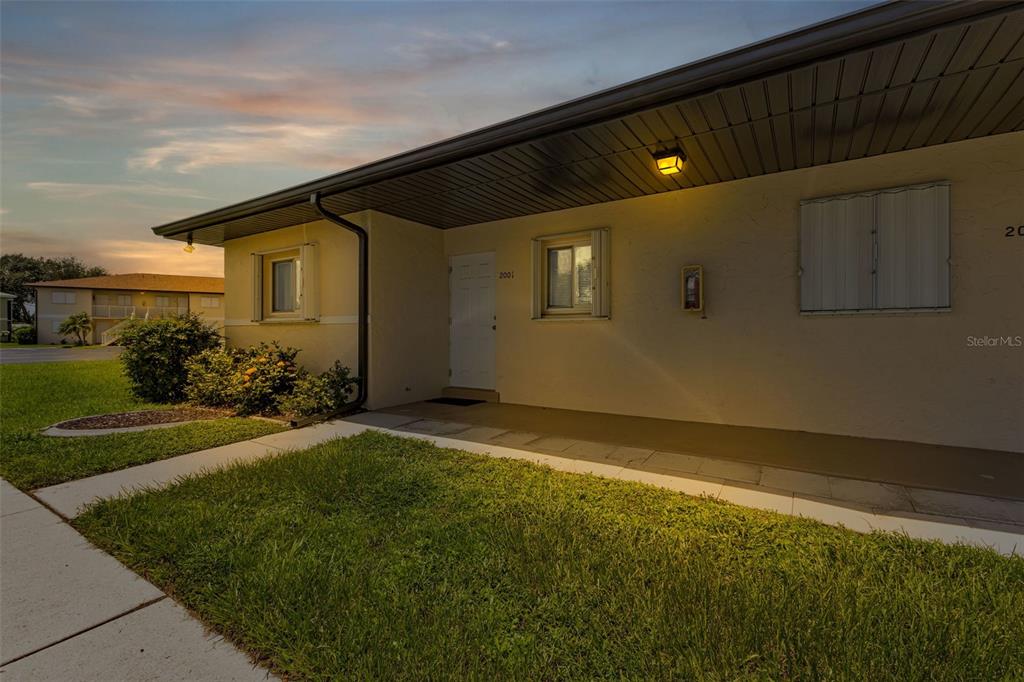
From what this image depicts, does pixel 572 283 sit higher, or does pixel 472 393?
pixel 572 283

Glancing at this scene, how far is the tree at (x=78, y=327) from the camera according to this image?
25.7 meters

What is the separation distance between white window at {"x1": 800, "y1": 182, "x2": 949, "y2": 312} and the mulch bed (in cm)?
742

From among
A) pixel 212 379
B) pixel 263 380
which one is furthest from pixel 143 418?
pixel 263 380

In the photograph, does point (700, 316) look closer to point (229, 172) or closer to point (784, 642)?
point (784, 642)

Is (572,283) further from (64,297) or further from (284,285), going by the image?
(64,297)

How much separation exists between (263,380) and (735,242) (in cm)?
636

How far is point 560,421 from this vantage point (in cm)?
544

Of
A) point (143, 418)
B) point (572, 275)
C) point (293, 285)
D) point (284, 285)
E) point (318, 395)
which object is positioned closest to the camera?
point (143, 418)

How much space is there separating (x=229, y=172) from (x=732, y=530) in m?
8.10

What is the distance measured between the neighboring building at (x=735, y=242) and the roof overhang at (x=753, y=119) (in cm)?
2

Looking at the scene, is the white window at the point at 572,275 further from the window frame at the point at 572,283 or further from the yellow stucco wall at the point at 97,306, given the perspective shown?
the yellow stucco wall at the point at 97,306

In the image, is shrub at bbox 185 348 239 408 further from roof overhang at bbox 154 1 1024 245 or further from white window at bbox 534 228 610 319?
white window at bbox 534 228 610 319

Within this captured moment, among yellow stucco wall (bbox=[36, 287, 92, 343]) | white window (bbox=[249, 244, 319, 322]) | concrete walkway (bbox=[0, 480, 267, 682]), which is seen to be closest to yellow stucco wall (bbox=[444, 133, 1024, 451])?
white window (bbox=[249, 244, 319, 322])

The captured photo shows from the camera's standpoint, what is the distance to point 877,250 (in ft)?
14.1
